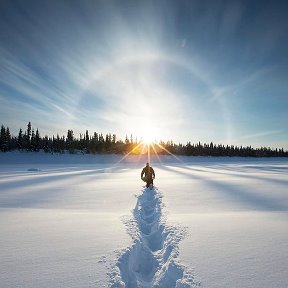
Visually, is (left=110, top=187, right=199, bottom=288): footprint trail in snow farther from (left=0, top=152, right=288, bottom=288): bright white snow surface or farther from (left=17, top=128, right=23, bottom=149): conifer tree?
(left=17, top=128, right=23, bottom=149): conifer tree

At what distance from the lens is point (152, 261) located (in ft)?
21.4

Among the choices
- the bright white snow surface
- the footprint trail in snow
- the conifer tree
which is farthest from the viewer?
the conifer tree

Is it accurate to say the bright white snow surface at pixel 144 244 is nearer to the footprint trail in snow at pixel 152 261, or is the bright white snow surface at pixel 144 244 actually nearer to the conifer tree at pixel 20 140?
the footprint trail in snow at pixel 152 261

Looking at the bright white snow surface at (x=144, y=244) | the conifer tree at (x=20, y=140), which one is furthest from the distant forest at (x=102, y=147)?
the bright white snow surface at (x=144, y=244)

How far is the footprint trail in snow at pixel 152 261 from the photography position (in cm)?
523

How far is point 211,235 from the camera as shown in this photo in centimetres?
762

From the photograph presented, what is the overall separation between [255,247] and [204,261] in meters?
1.48

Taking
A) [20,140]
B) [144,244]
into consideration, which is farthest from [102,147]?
[144,244]

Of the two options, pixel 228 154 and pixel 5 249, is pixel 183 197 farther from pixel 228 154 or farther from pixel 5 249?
pixel 228 154

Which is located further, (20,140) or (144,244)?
(20,140)

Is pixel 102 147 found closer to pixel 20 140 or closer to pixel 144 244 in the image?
pixel 20 140

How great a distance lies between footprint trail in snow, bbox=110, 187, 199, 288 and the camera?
17.2ft

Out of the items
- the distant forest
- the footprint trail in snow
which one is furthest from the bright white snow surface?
the distant forest

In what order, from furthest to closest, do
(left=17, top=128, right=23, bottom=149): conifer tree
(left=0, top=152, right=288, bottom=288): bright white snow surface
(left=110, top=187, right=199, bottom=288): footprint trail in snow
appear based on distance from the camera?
1. (left=17, top=128, right=23, bottom=149): conifer tree
2. (left=110, top=187, right=199, bottom=288): footprint trail in snow
3. (left=0, top=152, right=288, bottom=288): bright white snow surface
